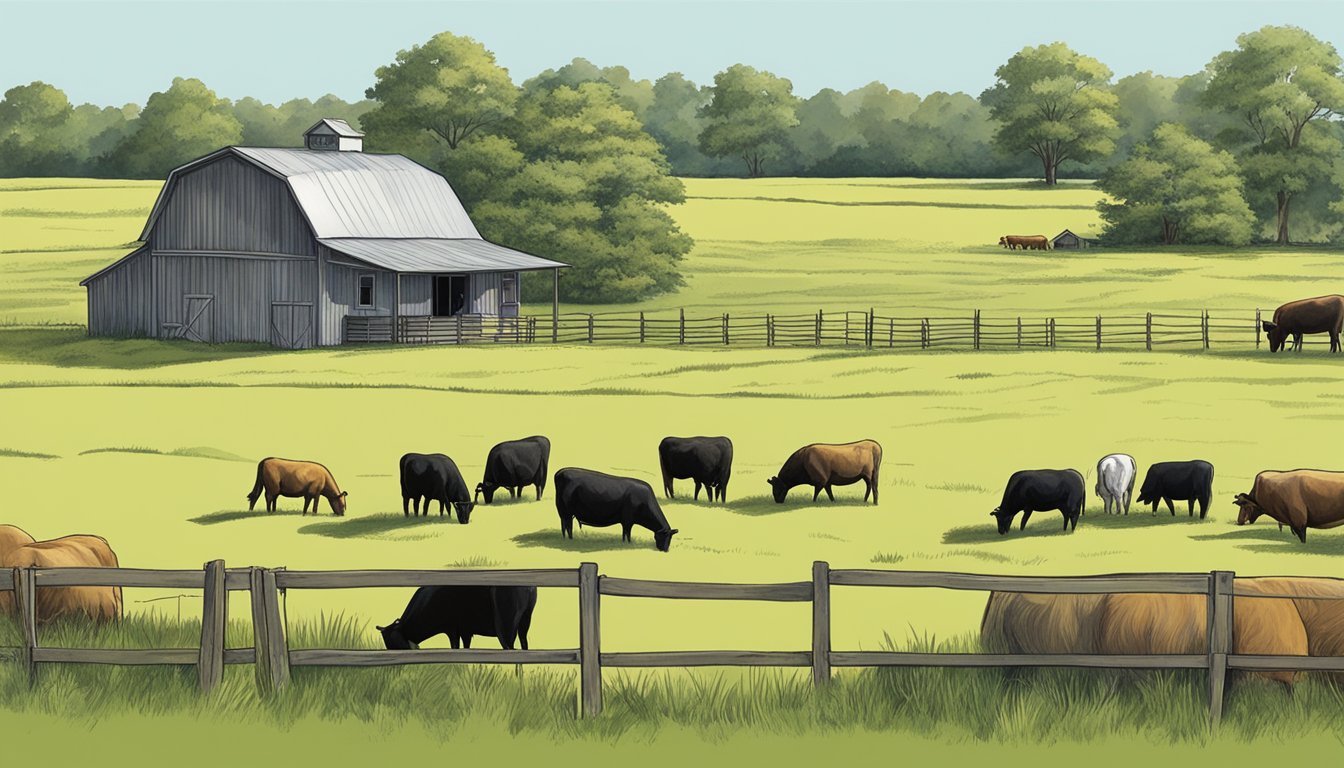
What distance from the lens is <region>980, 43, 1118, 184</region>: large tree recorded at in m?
115

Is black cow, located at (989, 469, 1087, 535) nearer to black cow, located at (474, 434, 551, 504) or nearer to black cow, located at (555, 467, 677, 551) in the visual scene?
black cow, located at (555, 467, 677, 551)

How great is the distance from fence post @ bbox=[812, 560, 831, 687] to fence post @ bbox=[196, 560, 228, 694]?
4169 millimetres

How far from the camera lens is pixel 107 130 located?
429ft

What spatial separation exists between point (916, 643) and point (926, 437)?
1895 cm

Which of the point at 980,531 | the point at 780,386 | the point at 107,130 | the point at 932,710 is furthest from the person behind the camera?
the point at 107,130

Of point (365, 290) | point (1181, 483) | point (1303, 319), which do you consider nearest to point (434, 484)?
point (1181, 483)

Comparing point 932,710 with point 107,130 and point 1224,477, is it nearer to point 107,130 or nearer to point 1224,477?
point 1224,477

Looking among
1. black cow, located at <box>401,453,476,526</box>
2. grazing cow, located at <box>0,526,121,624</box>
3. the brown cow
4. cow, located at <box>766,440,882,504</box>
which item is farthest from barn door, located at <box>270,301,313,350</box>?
grazing cow, located at <box>0,526,121,624</box>

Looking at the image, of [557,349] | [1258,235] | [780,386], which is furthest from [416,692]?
[1258,235]

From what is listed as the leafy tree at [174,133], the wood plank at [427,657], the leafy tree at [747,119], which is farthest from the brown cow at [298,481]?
the leafy tree at [747,119]

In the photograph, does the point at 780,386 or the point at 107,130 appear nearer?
the point at 780,386

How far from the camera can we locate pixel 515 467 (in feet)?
85.0

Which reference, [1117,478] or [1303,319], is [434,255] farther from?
[1117,478]

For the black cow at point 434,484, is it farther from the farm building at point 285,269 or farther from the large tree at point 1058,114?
the large tree at point 1058,114
